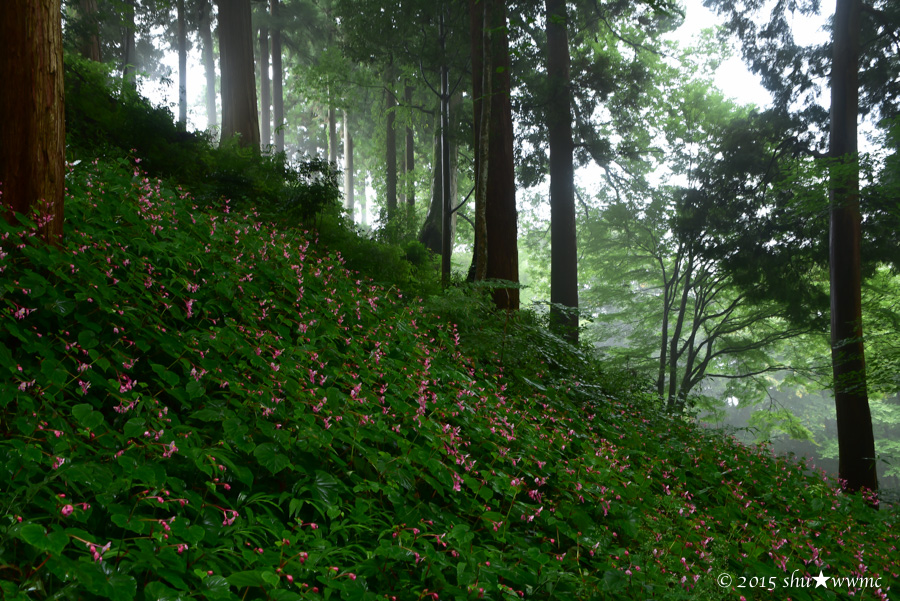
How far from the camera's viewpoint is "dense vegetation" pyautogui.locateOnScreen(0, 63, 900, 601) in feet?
5.67

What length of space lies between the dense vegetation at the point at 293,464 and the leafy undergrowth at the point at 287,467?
0.05 ft

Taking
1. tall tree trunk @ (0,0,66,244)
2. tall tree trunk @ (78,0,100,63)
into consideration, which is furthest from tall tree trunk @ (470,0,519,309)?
tall tree trunk @ (78,0,100,63)

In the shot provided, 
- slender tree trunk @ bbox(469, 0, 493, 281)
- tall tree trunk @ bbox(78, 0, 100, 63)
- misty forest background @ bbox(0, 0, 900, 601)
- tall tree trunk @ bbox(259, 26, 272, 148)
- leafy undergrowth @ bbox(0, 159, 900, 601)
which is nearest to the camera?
leafy undergrowth @ bbox(0, 159, 900, 601)

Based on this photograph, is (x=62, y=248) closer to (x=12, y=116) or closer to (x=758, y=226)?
(x=12, y=116)

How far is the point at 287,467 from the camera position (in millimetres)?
2391

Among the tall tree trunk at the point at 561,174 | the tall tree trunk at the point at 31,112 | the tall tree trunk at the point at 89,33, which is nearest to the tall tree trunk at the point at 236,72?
the tall tree trunk at the point at 89,33

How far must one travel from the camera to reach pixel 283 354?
3141 mm

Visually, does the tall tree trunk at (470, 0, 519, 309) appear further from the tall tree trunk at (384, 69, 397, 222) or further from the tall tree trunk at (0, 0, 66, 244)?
the tall tree trunk at (384, 69, 397, 222)

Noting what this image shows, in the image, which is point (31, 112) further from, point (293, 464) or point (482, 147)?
point (482, 147)

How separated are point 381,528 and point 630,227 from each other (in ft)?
49.1

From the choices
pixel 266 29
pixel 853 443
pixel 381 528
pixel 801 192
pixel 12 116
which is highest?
pixel 266 29

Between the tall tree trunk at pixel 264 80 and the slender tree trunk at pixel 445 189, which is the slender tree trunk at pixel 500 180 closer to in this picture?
the slender tree trunk at pixel 445 189

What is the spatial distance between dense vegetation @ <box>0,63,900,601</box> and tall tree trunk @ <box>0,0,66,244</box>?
0.28 m

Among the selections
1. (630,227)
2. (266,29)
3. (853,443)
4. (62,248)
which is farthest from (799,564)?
(266,29)
